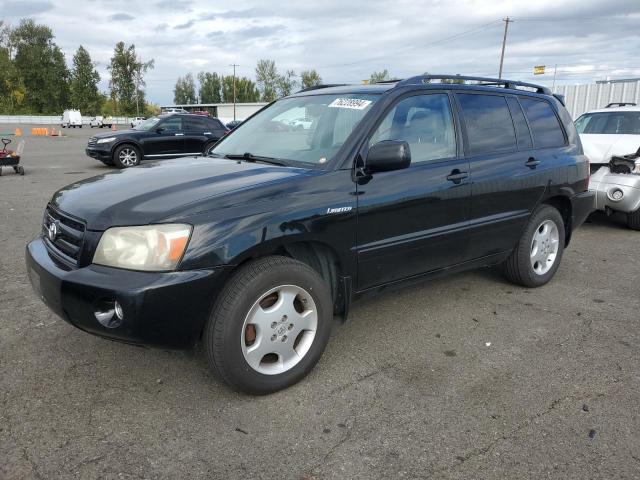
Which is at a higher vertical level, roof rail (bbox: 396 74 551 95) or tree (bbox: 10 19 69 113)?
tree (bbox: 10 19 69 113)

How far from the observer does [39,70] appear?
81688 millimetres

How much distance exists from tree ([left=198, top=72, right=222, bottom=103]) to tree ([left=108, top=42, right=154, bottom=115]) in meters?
29.1

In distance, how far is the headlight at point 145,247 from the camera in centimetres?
248

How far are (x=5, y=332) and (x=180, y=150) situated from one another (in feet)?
39.4

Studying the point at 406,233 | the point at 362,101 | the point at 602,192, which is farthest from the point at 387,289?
the point at 602,192

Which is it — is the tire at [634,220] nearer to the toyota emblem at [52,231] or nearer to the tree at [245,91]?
the toyota emblem at [52,231]

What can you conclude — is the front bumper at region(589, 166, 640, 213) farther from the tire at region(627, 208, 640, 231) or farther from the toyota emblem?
the toyota emblem

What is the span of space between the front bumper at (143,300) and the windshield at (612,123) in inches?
318

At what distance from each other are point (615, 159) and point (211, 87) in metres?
121

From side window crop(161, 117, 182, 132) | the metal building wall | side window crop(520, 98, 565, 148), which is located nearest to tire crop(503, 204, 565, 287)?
side window crop(520, 98, 565, 148)

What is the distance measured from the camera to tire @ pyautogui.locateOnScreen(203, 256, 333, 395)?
2611 mm

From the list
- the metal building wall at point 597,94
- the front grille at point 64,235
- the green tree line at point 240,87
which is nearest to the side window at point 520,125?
the front grille at point 64,235

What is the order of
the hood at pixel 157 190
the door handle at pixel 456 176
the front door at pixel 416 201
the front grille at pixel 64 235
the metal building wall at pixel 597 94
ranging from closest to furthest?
the hood at pixel 157 190 < the front grille at pixel 64 235 < the front door at pixel 416 201 < the door handle at pixel 456 176 < the metal building wall at pixel 597 94

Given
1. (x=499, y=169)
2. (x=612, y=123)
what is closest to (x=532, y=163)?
(x=499, y=169)
